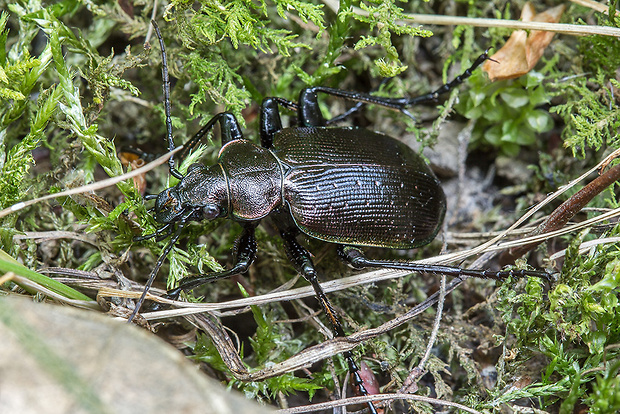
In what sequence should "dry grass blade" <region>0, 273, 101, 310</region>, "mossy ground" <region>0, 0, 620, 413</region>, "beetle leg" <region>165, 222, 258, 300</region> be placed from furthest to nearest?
"beetle leg" <region>165, 222, 258, 300</region> → "mossy ground" <region>0, 0, 620, 413</region> → "dry grass blade" <region>0, 273, 101, 310</region>

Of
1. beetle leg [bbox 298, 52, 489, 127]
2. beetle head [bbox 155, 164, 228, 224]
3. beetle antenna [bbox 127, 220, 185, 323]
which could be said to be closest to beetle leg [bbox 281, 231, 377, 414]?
beetle head [bbox 155, 164, 228, 224]

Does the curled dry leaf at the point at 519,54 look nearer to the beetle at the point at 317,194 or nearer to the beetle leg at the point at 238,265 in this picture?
the beetle at the point at 317,194

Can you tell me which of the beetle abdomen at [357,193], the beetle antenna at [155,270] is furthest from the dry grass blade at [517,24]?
the beetle antenna at [155,270]

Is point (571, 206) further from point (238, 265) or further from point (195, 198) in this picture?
point (195, 198)

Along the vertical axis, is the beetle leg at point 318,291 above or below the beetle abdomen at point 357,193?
below

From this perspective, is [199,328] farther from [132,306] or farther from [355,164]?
[355,164]

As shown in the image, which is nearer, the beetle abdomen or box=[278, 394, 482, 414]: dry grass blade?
box=[278, 394, 482, 414]: dry grass blade

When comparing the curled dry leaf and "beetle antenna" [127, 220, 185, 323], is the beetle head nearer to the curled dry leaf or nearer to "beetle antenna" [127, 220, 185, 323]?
"beetle antenna" [127, 220, 185, 323]
